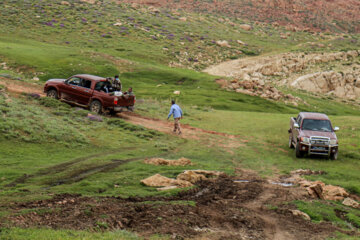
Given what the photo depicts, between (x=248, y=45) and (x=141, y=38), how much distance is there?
23938 mm

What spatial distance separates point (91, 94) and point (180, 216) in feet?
59.3

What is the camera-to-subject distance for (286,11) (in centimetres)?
12719

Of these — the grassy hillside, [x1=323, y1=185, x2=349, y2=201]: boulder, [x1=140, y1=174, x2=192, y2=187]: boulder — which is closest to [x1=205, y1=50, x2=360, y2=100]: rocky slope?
the grassy hillside

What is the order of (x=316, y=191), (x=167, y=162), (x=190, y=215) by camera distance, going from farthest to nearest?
(x=167, y=162)
(x=316, y=191)
(x=190, y=215)

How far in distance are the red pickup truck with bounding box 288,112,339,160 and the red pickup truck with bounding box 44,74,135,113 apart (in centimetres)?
1147

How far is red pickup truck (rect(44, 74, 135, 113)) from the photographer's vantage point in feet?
90.7

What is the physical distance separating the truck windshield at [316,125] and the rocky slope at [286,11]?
101m

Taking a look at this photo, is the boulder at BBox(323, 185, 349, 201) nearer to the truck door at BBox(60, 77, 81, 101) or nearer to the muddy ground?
the muddy ground

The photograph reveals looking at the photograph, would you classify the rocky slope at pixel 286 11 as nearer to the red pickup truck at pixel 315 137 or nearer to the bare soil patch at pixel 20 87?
the bare soil patch at pixel 20 87

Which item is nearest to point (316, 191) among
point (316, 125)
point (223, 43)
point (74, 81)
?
point (316, 125)

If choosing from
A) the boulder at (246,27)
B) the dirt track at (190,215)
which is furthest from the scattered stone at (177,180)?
the boulder at (246,27)

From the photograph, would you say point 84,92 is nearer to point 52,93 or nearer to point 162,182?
point 52,93

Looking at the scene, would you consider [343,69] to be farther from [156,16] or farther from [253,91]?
[156,16]

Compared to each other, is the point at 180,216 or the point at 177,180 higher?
the point at 180,216
